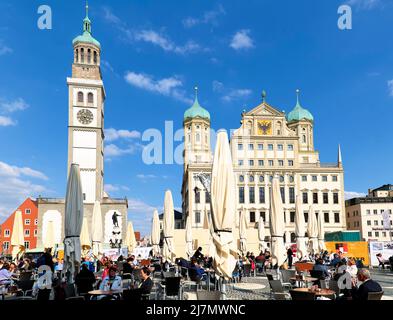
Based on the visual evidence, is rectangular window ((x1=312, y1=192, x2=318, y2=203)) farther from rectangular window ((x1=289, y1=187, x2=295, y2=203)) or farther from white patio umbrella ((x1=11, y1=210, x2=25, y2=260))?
white patio umbrella ((x1=11, y1=210, x2=25, y2=260))

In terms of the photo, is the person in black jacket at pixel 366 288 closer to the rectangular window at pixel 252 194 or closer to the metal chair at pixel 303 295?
the metal chair at pixel 303 295

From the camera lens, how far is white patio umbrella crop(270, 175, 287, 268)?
13000mm

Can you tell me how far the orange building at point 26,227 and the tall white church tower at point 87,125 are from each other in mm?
21181

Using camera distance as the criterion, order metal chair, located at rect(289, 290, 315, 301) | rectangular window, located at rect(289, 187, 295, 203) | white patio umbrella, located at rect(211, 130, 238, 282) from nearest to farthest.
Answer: metal chair, located at rect(289, 290, 315, 301) → white patio umbrella, located at rect(211, 130, 238, 282) → rectangular window, located at rect(289, 187, 295, 203)

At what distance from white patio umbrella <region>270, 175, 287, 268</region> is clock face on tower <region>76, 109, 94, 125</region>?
136ft

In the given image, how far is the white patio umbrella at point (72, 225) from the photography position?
10383 mm

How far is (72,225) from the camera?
1075 centimetres

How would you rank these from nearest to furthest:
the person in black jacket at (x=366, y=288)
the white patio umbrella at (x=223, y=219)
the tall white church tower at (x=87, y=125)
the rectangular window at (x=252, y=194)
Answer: the person in black jacket at (x=366, y=288) → the white patio umbrella at (x=223, y=219) → the tall white church tower at (x=87, y=125) → the rectangular window at (x=252, y=194)

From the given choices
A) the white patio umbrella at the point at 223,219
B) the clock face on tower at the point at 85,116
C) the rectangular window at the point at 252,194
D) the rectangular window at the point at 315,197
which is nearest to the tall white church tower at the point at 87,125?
the clock face on tower at the point at 85,116

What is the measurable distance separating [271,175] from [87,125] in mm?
28631

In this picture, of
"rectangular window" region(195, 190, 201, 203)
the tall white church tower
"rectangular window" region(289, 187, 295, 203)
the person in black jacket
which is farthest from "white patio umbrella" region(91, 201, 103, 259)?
"rectangular window" region(289, 187, 295, 203)

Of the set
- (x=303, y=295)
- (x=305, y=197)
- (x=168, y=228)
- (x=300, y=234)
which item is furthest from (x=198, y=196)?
(x=303, y=295)
